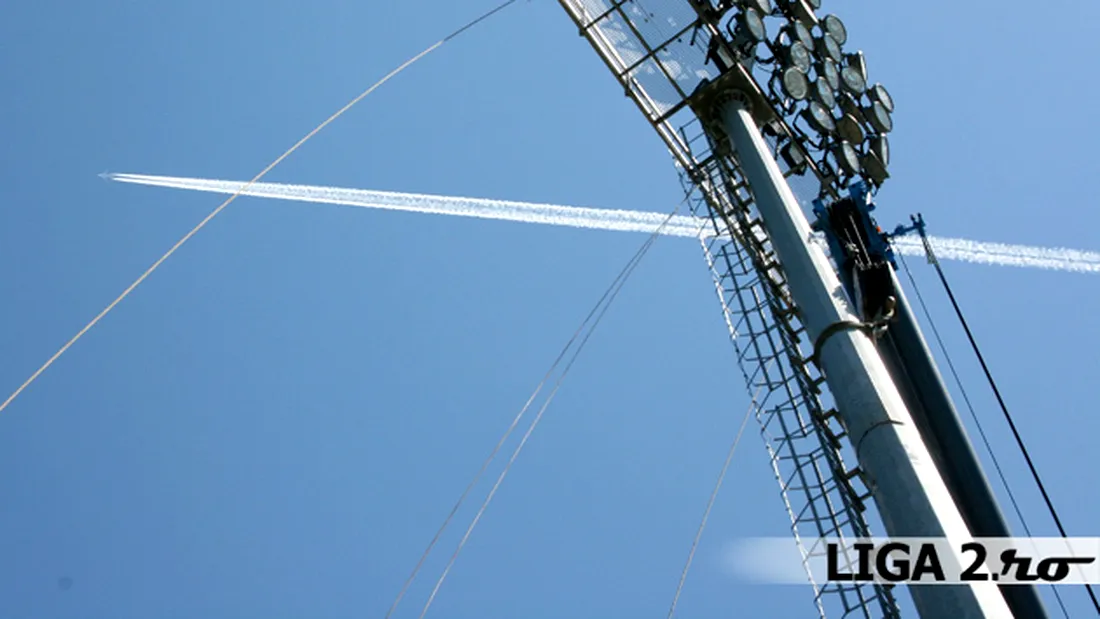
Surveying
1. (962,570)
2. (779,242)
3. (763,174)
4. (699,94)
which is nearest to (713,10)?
(699,94)

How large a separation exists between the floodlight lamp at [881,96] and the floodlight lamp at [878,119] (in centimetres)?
12

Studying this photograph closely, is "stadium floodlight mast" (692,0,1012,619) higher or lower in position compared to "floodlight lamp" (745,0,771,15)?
lower

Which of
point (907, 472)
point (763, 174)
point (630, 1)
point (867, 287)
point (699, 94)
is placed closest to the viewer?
point (907, 472)

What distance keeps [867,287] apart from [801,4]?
8.09 metres

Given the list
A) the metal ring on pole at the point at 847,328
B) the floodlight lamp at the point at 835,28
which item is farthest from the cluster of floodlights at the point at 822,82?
the metal ring on pole at the point at 847,328

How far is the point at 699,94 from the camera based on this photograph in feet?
53.5

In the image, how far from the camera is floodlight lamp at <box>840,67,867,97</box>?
19047 mm

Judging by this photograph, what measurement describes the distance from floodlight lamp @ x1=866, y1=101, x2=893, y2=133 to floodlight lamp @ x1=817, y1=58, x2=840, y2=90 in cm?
122

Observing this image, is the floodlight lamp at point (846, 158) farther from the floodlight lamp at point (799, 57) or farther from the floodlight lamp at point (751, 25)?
the floodlight lamp at point (751, 25)

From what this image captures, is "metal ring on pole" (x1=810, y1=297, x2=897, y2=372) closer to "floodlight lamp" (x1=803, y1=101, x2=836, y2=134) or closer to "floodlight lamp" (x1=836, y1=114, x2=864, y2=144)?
"floodlight lamp" (x1=803, y1=101, x2=836, y2=134)

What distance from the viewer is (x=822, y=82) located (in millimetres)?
18438

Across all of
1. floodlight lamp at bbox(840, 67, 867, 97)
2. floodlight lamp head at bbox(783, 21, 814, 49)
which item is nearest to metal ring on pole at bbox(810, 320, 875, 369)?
floodlight lamp head at bbox(783, 21, 814, 49)

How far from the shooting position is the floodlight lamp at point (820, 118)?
60.2 ft

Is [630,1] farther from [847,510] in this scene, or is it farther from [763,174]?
[847,510]
